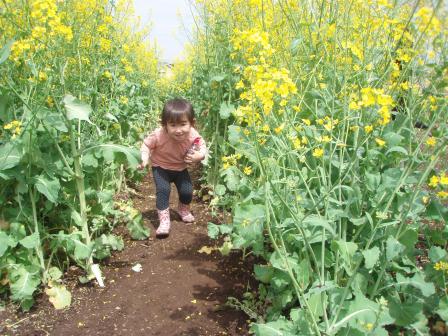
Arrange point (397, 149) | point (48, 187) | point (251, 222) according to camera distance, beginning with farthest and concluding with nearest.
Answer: point (48, 187), point (251, 222), point (397, 149)

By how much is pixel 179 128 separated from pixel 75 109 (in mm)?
1213

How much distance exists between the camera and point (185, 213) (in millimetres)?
3951

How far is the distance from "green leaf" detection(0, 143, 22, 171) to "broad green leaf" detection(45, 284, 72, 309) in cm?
80

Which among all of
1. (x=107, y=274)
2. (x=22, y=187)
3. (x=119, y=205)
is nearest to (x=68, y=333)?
(x=107, y=274)

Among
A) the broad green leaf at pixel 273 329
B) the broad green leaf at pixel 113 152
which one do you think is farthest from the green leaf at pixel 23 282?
the broad green leaf at pixel 273 329

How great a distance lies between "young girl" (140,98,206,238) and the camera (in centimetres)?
356

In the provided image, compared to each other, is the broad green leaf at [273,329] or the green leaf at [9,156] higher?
the green leaf at [9,156]

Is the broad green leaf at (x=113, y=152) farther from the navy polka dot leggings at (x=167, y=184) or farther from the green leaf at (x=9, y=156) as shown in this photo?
the navy polka dot leggings at (x=167, y=184)

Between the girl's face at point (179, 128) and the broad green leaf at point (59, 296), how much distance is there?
150 cm

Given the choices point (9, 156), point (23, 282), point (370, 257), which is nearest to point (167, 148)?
point (9, 156)

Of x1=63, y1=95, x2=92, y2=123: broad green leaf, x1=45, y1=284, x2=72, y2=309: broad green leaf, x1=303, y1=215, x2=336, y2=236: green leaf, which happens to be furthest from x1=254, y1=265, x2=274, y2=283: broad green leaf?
x1=63, y1=95, x2=92, y2=123: broad green leaf

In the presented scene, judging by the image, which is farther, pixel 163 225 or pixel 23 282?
pixel 163 225

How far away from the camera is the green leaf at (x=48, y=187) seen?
2.40 metres

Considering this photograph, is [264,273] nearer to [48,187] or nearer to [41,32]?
[48,187]
